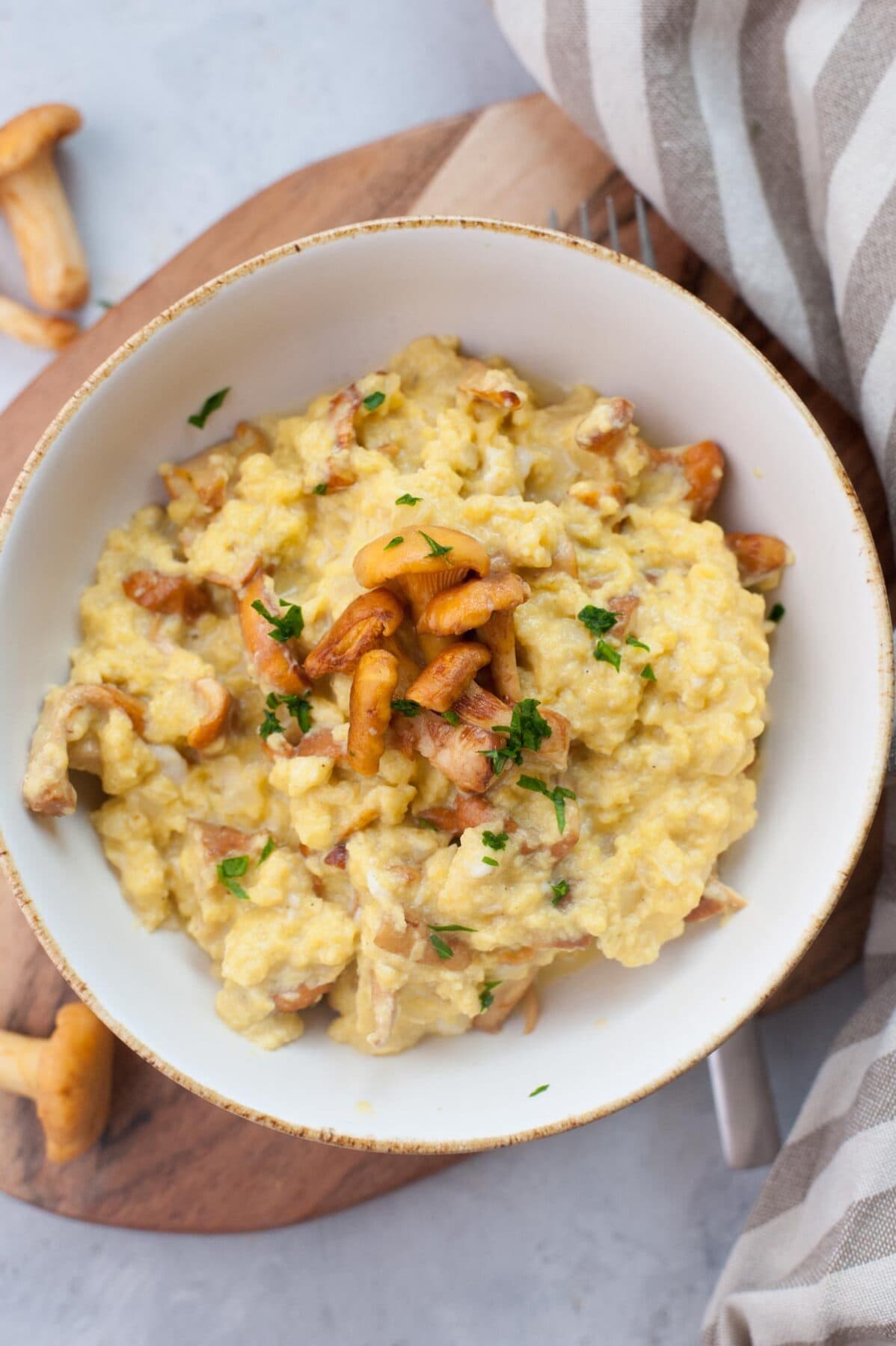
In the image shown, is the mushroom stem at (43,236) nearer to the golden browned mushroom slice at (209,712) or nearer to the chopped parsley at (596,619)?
the golden browned mushroom slice at (209,712)

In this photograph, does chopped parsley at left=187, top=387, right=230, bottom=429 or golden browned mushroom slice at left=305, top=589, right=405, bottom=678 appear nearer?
golden browned mushroom slice at left=305, top=589, right=405, bottom=678

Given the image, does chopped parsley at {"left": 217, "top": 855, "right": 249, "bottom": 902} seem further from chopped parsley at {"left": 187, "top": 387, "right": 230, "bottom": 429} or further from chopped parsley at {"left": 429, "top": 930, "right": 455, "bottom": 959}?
chopped parsley at {"left": 187, "top": 387, "right": 230, "bottom": 429}

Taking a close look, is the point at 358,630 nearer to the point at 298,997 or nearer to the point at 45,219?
the point at 298,997

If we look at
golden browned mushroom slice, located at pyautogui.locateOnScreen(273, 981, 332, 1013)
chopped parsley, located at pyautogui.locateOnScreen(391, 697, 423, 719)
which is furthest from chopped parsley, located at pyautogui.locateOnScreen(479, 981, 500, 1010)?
chopped parsley, located at pyautogui.locateOnScreen(391, 697, 423, 719)

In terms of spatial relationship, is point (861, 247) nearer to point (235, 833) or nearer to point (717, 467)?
point (717, 467)

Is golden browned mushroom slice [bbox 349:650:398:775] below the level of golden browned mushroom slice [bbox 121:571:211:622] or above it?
below

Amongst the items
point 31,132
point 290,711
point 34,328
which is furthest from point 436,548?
point 31,132

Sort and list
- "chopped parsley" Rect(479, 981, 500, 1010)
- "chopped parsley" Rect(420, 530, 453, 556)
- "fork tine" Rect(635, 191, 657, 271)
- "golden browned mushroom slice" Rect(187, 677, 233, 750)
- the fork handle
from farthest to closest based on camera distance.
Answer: the fork handle < "fork tine" Rect(635, 191, 657, 271) < "chopped parsley" Rect(479, 981, 500, 1010) < "golden browned mushroom slice" Rect(187, 677, 233, 750) < "chopped parsley" Rect(420, 530, 453, 556)

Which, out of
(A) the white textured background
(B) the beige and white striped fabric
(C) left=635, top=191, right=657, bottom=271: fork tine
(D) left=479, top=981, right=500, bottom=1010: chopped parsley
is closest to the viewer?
(D) left=479, top=981, right=500, bottom=1010: chopped parsley
